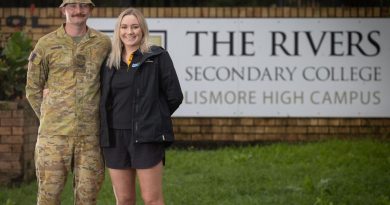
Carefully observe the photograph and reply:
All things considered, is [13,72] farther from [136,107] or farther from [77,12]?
[136,107]

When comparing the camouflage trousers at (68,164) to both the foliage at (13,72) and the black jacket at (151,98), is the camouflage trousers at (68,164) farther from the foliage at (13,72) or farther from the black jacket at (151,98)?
the foliage at (13,72)

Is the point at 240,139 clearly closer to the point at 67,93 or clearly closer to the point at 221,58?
the point at 221,58

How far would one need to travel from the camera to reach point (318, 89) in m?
12.3

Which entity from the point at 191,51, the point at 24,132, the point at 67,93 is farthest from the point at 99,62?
the point at 191,51

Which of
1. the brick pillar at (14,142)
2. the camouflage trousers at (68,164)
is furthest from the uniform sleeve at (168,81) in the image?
the brick pillar at (14,142)

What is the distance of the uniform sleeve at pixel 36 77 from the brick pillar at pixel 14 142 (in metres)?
3.22

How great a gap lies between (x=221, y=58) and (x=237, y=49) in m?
0.24

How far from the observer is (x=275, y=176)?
10156 millimetres

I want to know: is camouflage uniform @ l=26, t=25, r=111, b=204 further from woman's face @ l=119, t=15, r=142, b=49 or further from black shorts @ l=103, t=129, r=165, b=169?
woman's face @ l=119, t=15, r=142, b=49

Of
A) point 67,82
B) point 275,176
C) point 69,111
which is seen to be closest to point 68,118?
point 69,111

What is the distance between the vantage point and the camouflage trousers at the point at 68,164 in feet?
21.5

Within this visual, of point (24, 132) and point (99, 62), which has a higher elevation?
point (99, 62)

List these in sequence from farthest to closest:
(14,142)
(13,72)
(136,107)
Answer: (13,72) < (14,142) < (136,107)

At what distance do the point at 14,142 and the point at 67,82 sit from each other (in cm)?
348
